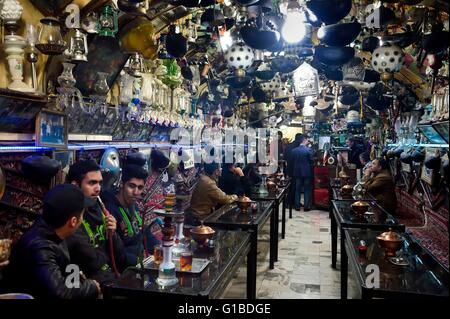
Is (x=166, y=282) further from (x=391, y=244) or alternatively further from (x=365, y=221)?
(x=365, y=221)

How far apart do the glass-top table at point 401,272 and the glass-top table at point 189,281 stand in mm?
777

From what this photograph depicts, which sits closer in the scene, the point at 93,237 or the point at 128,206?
the point at 93,237

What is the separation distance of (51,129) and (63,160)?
317 mm

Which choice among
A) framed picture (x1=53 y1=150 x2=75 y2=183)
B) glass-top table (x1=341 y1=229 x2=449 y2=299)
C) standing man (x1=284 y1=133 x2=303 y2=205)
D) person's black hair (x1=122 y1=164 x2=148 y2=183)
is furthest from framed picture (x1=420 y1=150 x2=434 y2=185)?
standing man (x1=284 y1=133 x2=303 y2=205)

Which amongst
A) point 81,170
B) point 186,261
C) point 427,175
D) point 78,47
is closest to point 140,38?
point 78,47

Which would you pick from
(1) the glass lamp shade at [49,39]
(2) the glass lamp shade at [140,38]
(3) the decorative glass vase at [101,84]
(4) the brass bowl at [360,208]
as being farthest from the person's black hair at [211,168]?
(1) the glass lamp shade at [49,39]

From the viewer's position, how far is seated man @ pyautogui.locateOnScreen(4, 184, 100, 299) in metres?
2.01

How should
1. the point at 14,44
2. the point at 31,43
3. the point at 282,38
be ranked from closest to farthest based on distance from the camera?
the point at 14,44, the point at 31,43, the point at 282,38

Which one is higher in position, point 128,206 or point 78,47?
point 78,47

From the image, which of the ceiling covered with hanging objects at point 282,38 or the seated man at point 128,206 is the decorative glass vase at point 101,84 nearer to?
the ceiling covered with hanging objects at point 282,38

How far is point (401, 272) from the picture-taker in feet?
7.97

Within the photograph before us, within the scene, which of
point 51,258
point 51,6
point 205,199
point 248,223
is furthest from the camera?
point 205,199

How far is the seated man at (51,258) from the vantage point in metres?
2.01

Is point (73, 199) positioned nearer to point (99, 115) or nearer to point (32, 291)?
point (32, 291)
